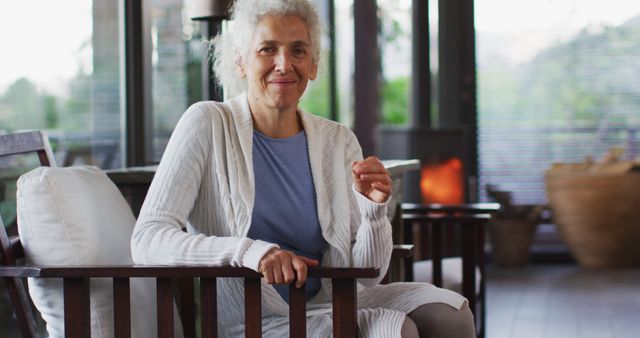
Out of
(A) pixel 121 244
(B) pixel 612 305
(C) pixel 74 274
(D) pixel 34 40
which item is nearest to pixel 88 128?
(D) pixel 34 40

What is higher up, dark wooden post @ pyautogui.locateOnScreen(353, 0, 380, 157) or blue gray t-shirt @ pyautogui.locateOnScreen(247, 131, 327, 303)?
dark wooden post @ pyautogui.locateOnScreen(353, 0, 380, 157)

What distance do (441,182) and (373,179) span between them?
160 inches

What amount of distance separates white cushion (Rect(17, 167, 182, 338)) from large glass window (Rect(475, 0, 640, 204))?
500 centimetres

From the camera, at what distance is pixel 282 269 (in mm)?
2117

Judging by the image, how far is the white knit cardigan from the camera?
7.47ft

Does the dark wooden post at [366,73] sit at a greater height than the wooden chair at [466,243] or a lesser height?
greater

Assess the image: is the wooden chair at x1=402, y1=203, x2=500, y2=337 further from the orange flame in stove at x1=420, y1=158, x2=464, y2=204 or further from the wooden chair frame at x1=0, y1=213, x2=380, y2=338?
the orange flame in stove at x1=420, y1=158, x2=464, y2=204

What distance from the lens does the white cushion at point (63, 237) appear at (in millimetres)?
2346

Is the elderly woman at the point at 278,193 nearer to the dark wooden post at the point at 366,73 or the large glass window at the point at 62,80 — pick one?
the large glass window at the point at 62,80

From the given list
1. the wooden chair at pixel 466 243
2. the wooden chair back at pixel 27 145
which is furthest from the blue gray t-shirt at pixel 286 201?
the wooden chair at pixel 466 243

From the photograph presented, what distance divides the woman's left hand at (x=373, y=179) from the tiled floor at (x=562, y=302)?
2.46m

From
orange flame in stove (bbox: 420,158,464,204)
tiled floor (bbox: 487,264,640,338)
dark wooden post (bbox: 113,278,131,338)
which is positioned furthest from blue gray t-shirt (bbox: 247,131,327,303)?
orange flame in stove (bbox: 420,158,464,204)

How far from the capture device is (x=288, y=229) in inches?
97.0

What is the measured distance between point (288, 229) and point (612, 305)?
3.38 meters
